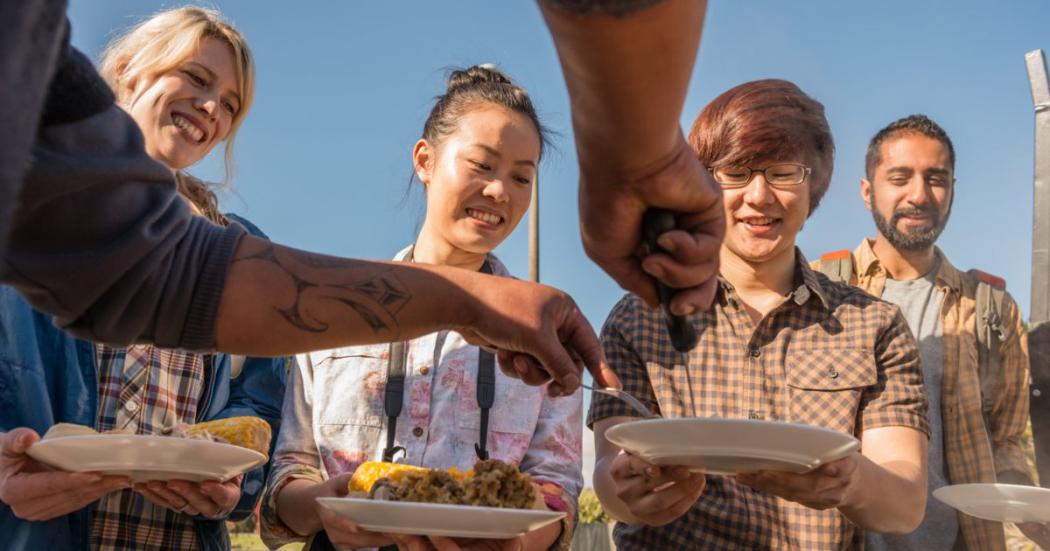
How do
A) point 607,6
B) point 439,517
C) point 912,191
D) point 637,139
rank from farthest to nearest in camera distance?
point 912,191
point 439,517
point 637,139
point 607,6

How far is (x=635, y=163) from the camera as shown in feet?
5.39

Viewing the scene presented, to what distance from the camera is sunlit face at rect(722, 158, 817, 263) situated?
11.3ft

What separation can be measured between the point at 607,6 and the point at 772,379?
85.5 inches

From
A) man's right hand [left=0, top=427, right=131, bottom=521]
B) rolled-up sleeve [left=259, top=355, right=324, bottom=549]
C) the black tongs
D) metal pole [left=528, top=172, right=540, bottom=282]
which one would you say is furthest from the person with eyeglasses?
metal pole [left=528, top=172, right=540, bottom=282]

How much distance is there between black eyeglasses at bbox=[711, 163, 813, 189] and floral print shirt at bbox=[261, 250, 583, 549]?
989mm

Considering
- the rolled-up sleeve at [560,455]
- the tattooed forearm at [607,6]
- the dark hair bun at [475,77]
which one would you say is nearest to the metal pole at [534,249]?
the dark hair bun at [475,77]

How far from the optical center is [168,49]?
4.00 meters

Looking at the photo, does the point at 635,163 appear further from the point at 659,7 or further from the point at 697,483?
the point at 697,483

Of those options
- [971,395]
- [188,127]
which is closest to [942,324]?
[971,395]

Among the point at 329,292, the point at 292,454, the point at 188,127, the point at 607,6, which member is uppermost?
the point at 188,127

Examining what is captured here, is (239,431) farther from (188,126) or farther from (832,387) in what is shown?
(832,387)

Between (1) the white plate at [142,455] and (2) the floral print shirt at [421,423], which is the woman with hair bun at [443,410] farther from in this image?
(1) the white plate at [142,455]

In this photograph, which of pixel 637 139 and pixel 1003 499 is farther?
pixel 1003 499

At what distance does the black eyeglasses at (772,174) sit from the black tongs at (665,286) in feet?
5.27
